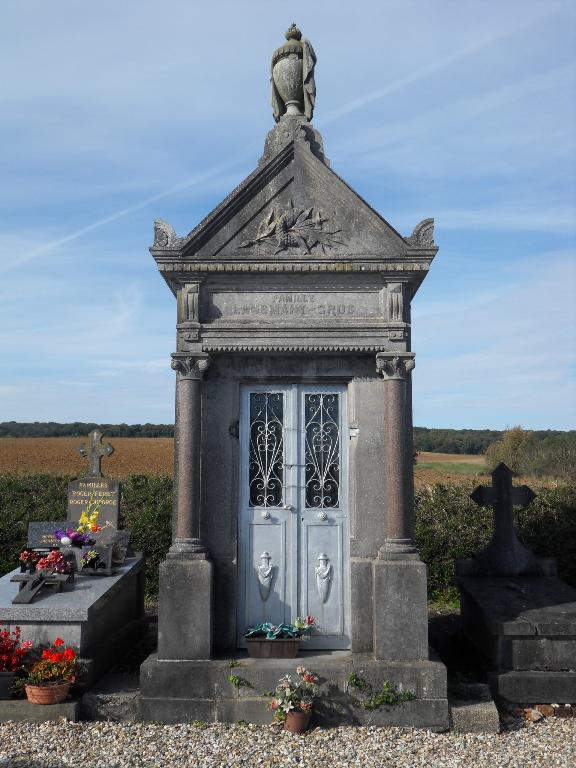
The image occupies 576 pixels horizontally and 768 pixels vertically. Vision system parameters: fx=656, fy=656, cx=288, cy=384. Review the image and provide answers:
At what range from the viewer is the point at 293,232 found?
21.0 ft

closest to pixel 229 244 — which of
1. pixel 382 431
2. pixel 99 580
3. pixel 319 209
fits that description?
pixel 319 209

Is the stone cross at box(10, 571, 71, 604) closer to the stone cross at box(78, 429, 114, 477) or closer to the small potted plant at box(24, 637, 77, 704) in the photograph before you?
the small potted plant at box(24, 637, 77, 704)

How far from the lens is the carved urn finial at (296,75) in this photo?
7004mm

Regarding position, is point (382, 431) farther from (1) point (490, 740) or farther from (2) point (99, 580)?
(2) point (99, 580)

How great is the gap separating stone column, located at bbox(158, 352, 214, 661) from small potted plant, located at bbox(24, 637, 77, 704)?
80 centimetres

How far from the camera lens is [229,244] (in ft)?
20.8

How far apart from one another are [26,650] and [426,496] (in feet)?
22.4

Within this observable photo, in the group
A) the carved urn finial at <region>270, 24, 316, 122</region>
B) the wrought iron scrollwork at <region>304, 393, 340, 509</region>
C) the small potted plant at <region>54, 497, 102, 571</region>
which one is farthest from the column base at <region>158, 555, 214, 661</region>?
the carved urn finial at <region>270, 24, 316, 122</region>

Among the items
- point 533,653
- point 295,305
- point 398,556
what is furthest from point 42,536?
point 533,653

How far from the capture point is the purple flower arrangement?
761 centimetres

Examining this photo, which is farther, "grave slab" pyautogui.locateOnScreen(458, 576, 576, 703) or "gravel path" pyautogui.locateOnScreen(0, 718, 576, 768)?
"grave slab" pyautogui.locateOnScreen(458, 576, 576, 703)

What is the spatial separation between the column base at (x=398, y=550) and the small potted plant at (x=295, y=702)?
1.23 m

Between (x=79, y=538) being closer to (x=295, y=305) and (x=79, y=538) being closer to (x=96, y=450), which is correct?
(x=96, y=450)

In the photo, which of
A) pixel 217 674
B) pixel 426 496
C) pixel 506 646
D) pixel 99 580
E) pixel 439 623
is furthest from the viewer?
pixel 426 496
